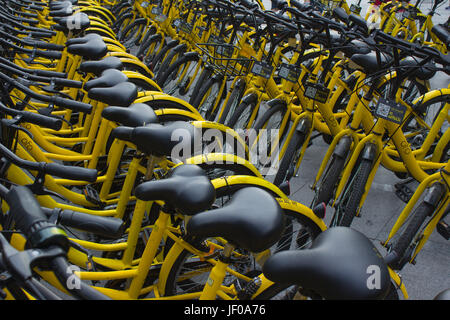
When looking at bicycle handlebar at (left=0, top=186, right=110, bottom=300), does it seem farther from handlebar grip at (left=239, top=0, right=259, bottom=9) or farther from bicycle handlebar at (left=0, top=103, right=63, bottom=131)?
handlebar grip at (left=239, top=0, right=259, bottom=9)

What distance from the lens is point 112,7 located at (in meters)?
8.53

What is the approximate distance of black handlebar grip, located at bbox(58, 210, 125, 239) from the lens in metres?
1.24

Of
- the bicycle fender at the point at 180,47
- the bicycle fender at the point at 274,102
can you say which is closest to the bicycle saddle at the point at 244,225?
the bicycle fender at the point at 274,102

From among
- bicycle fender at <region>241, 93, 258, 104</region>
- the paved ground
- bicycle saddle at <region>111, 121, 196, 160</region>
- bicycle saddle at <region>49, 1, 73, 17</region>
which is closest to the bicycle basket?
bicycle fender at <region>241, 93, 258, 104</region>

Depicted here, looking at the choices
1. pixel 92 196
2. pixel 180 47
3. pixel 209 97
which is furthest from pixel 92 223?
pixel 180 47

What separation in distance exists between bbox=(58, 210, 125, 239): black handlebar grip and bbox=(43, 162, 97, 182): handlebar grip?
340mm

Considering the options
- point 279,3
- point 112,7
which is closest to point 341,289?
point 279,3

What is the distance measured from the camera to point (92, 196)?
2490mm

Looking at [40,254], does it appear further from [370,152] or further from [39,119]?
[370,152]

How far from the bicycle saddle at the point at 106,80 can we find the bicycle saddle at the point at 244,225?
1.35m

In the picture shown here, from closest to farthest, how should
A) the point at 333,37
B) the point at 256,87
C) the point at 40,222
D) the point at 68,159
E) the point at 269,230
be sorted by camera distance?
the point at 40,222, the point at 269,230, the point at 68,159, the point at 333,37, the point at 256,87

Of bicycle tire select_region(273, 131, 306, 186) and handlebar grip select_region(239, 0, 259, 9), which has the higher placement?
handlebar grip select_region(239, 0, 259, 9)
